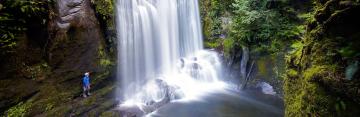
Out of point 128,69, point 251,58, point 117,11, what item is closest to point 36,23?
point 117,11

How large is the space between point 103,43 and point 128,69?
1705 mm

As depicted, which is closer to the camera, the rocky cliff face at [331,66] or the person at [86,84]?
the rocky cliff face at [331,66]

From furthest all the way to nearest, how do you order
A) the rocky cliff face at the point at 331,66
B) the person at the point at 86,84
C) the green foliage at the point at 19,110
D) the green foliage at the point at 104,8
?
the green foliage at the point at 104,8 < the person at the point at 86,84 < the green foliage at the point at 19,110 < the rocky cliff face at the point at 331,66

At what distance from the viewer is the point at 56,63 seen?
27.8 feet

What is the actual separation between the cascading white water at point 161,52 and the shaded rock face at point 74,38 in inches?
56.4

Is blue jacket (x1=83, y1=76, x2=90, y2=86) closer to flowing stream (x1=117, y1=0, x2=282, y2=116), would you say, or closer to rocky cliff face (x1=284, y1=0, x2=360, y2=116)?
flowing stream (x1=117, y1=0, x2=282, y2=116)

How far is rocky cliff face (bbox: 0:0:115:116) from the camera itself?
7492 millimetres

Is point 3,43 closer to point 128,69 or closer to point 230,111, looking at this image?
point 128,69

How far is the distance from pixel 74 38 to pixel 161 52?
5414mm

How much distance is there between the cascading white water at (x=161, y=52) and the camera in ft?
36.2

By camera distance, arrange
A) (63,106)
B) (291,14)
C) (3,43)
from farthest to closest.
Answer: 1. (291,14)
2. (63,106)
3. (3,43)

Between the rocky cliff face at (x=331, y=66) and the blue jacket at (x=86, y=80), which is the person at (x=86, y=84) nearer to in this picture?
the blue jacket at (x=86, y=80)

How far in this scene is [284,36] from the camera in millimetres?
10727

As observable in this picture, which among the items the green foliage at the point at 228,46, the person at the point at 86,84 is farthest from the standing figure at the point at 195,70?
the person at the point at 86,84
